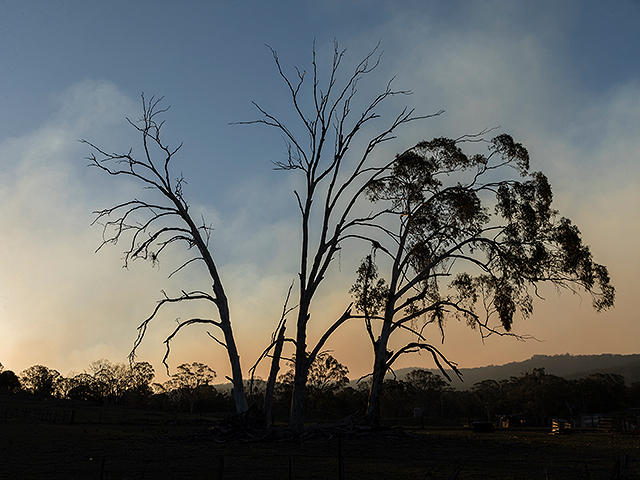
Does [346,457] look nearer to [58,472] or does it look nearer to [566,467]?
[566,467]

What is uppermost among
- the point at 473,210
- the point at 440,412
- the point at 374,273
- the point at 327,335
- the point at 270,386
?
the point at 473,210

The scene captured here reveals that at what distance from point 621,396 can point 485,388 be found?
20.4m

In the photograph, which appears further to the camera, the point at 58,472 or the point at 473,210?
the point at 473,210

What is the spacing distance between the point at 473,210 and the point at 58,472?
2009 cm

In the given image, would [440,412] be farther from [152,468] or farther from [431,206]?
[152,468]

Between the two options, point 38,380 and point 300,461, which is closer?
point 300,461

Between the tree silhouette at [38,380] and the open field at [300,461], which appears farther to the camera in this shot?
A: the tree silhouette at [38,380]

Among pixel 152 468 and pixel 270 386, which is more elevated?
pixel 270 386

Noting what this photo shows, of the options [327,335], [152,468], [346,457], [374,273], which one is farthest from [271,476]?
[374,273]

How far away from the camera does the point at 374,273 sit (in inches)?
966

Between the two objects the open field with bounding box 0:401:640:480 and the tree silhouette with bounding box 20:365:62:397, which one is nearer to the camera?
the open field with bounding box 0:401:640:480

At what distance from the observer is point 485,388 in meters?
84.6

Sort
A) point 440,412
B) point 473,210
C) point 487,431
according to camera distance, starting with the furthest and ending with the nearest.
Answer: point 440,412 < point 487,431 < point 473,210

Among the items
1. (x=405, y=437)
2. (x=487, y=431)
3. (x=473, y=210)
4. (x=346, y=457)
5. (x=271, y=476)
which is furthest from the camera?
(x=487, y=431)
